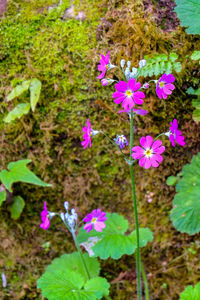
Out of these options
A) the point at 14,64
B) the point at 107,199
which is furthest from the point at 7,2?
the point at 107,199

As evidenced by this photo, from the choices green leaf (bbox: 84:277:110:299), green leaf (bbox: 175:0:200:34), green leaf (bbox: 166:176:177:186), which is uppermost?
green leaf (bbox: 175:0:200:34)

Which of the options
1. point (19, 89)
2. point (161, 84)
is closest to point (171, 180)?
point (161, 84)

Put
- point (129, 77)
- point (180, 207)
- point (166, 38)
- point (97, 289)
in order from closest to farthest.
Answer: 1. point (129, 77)
2. point (97, 289)
3. point (166, 38)
4. point (180, 207)

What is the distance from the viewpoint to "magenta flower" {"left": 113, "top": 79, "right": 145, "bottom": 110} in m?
1.62

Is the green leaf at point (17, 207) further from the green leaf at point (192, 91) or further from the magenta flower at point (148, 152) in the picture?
the green leaf at point (192, 91)

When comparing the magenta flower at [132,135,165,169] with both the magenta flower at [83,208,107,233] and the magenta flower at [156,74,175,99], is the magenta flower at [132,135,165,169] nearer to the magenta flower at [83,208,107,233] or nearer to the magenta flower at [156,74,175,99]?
the magenta flower at [156,74,175,99]


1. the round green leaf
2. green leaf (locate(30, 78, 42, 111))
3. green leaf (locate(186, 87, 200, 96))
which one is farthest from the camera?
green leaf (locate(30, 78, 42, 111))

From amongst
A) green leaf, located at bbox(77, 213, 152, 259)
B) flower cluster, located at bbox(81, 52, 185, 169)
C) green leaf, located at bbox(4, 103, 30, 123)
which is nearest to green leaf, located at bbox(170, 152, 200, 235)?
green leaf, located at bbox(77, 213, 152, 259)

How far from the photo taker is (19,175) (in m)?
2.43

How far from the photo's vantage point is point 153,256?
278 centimetres

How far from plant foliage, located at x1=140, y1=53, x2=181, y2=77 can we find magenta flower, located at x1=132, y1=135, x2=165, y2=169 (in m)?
0.67

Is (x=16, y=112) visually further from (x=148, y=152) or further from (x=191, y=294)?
(x=191, y=294)

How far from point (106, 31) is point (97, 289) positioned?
1980 mm

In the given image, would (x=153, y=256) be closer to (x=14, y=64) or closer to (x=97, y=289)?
(x=97, y=289)
